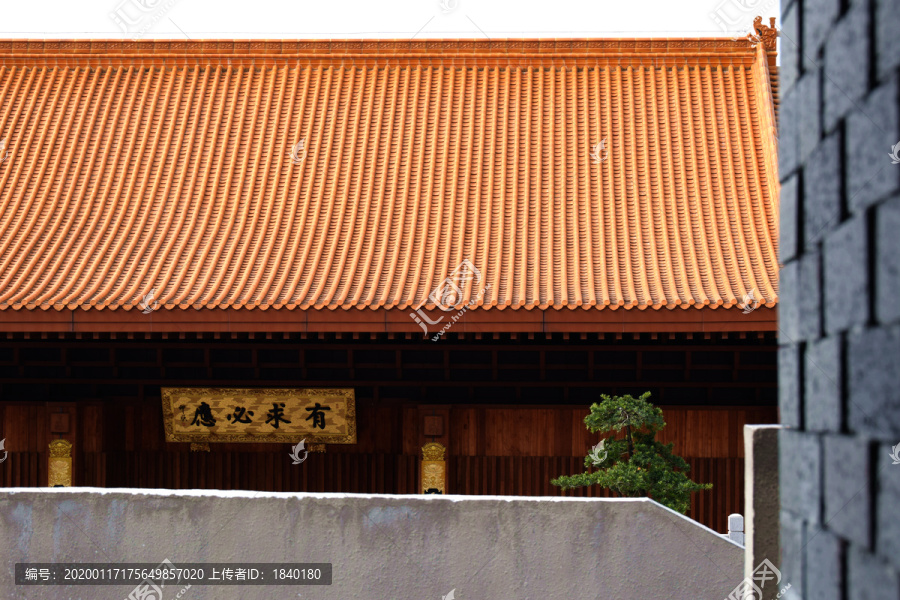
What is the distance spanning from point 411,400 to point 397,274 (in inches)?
41.2

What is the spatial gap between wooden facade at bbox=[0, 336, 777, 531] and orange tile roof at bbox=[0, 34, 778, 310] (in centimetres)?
58

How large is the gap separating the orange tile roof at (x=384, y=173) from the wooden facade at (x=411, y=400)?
1.90 feet

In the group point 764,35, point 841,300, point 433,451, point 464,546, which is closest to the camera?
point 841,300

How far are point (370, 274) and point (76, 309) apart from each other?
2.10 meters

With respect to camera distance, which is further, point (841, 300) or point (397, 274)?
point (397, 274)

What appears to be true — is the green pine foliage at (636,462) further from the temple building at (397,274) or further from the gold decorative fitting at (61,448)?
the gold decorative fitting at (61,448)

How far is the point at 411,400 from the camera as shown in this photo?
6875 mm

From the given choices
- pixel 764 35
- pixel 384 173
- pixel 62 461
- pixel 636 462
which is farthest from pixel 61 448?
pixel 764 35

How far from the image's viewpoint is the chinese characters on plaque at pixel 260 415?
22.5ft

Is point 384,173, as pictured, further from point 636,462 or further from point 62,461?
point 636,462

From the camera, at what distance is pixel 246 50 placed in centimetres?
929
